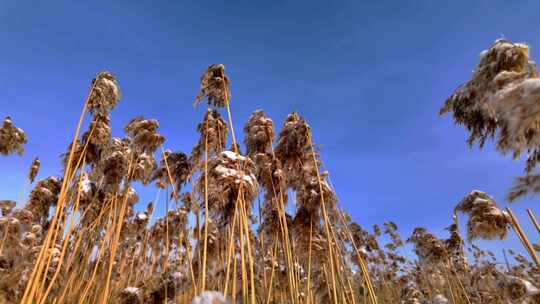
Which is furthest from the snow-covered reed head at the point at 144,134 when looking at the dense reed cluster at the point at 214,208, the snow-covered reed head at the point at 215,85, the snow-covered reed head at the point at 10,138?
the snow-covered reed head at the point at 10,138

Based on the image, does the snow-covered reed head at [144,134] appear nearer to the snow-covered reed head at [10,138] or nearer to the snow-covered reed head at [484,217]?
the snow-covered reed head at [10,138]

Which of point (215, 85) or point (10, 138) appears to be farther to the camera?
point (10, 138)

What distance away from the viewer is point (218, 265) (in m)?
6.12

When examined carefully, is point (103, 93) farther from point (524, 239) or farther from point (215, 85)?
point (524, 239)

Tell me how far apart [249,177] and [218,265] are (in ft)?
10.7

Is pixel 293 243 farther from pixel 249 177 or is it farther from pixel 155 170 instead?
pixel 155 170

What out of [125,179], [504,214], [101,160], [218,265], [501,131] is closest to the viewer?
[501,131]

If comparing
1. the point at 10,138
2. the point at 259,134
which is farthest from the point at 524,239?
the point at 10,138

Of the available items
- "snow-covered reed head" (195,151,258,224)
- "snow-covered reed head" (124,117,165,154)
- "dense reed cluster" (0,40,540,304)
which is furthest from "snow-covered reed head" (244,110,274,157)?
"snow-covered reed head" (124,117,165,154)

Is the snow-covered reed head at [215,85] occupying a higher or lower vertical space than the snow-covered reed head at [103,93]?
higher

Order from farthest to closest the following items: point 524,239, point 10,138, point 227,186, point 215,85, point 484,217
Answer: point 10,138
point 215,85
point 484,217
point 227,186
point 524,239

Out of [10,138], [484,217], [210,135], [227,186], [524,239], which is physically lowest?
[524,239]

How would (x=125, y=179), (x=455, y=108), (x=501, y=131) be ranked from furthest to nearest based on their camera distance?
(x=125, y=179) → (x=455, y=108) → (x=501, y=131)

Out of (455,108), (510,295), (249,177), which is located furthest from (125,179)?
(510,295)
